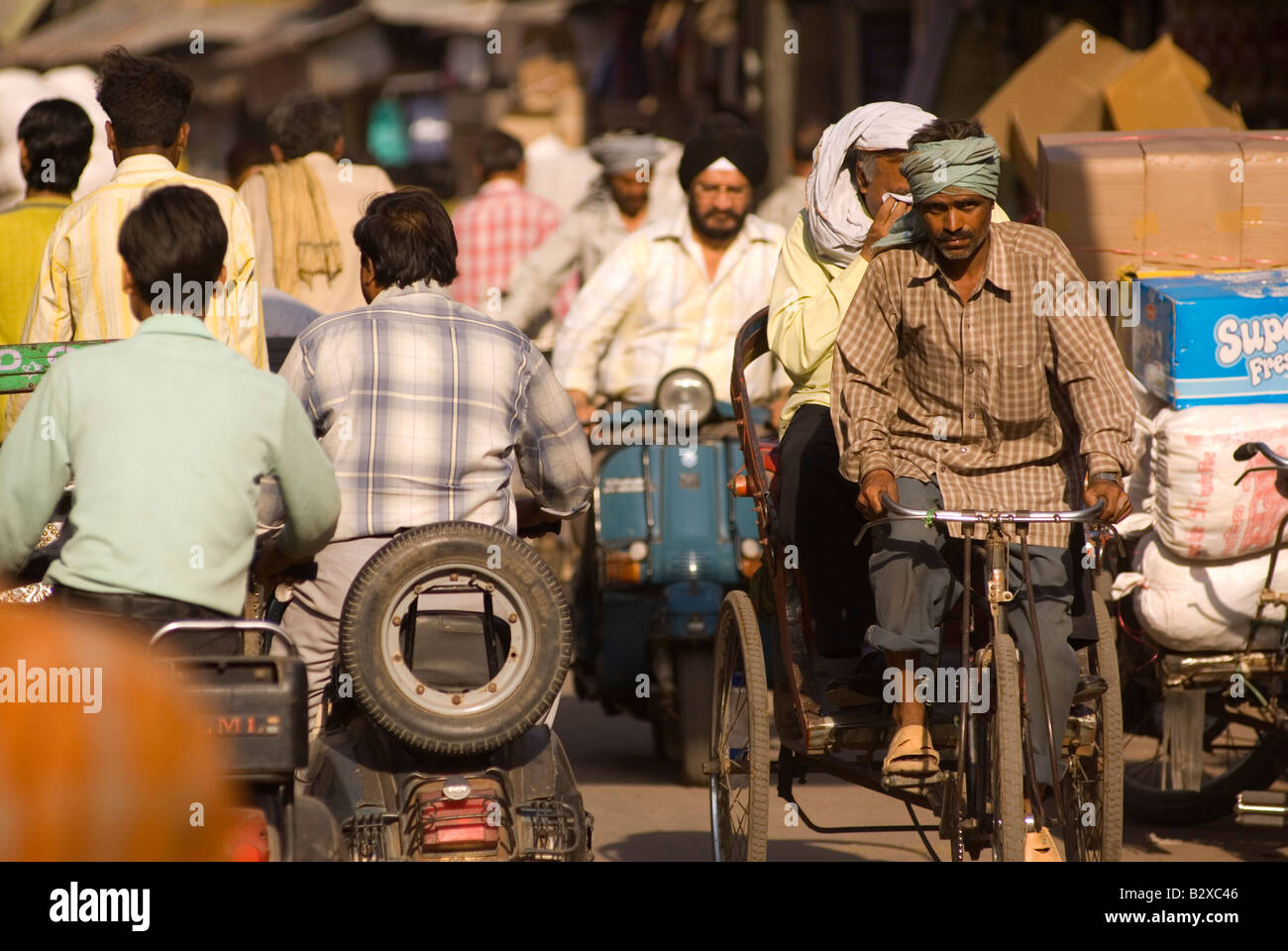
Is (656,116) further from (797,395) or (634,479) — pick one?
(797,395)

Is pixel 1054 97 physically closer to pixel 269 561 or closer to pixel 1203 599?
pixel 1203 599

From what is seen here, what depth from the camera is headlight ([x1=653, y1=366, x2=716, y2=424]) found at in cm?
739

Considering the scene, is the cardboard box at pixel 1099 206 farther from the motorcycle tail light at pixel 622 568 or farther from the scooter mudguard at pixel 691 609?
the motorcycle tail light at pixel 622 568

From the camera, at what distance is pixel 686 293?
791 centimetres

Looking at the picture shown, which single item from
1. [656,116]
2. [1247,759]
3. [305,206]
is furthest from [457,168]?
[1247,759]

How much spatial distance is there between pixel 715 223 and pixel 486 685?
405cm

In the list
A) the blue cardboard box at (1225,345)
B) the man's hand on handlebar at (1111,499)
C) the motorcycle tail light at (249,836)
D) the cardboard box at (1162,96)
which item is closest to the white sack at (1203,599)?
the blue cardboard box at (1225,345)

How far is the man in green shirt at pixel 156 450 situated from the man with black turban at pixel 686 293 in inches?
159

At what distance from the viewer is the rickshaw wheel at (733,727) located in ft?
16.3

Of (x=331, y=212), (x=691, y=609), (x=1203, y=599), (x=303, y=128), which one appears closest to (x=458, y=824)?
(x=1203, y=599)

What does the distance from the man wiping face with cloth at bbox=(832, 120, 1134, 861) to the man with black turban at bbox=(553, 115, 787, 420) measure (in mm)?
3142

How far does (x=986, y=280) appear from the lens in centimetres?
460

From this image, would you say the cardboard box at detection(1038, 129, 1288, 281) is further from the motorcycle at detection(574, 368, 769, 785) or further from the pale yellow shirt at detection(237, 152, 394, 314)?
the pale yellow shirt at detection(237, 152, 394, 314)
